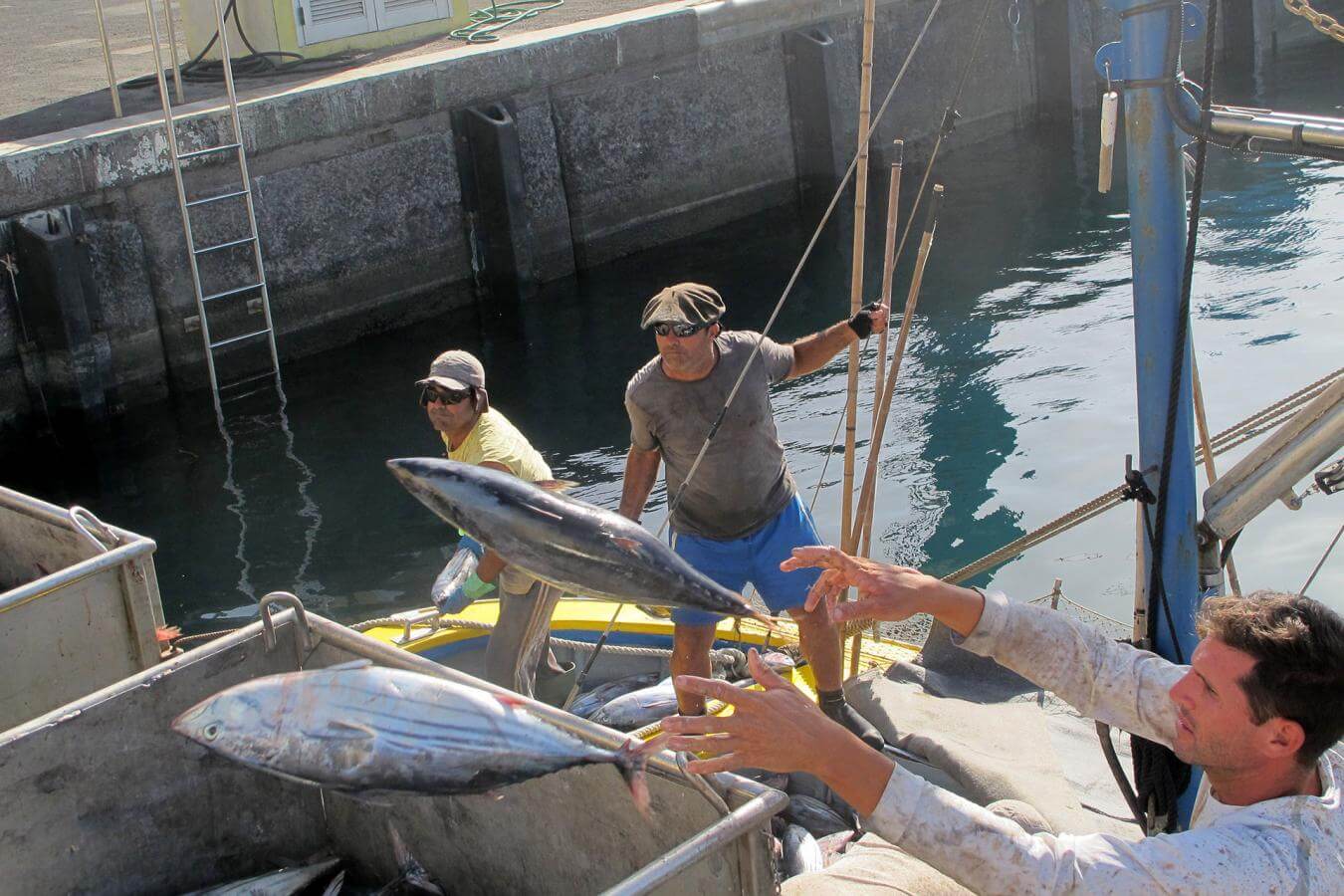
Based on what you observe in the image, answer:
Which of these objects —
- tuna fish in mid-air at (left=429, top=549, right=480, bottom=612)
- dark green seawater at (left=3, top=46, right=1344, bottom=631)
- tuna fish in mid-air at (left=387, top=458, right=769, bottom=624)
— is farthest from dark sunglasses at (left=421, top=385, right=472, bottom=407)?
dark green seawater at (left=3, top=46, right=1344, bottom=631)

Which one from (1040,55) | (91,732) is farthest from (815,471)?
(1040,55)

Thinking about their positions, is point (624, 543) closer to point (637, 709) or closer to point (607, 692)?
point (637, 709)

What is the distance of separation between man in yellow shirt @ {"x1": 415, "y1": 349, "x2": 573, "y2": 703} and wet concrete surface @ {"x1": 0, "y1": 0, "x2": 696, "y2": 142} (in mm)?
8689

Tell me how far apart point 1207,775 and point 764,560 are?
271 cm

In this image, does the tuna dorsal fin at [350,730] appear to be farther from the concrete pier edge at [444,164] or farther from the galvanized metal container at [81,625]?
the concrete pier edge at [444,164]

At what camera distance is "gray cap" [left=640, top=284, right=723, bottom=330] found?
492cm

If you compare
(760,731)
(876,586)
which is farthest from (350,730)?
(876,586)

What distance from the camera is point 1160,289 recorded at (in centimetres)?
410

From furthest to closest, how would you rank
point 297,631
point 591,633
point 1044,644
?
point 591,633 → point 297,631 → point 1044,644

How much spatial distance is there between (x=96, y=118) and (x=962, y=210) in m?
9.93

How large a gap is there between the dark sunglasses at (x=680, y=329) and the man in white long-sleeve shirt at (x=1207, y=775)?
256 centimetres

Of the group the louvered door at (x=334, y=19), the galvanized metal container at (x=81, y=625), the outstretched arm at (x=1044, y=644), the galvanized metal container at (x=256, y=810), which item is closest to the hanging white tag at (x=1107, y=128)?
the outstretched arm at (x=1044, y=644)

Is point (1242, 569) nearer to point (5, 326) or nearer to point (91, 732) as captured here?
point (91, 732)

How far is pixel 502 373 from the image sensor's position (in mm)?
12961
